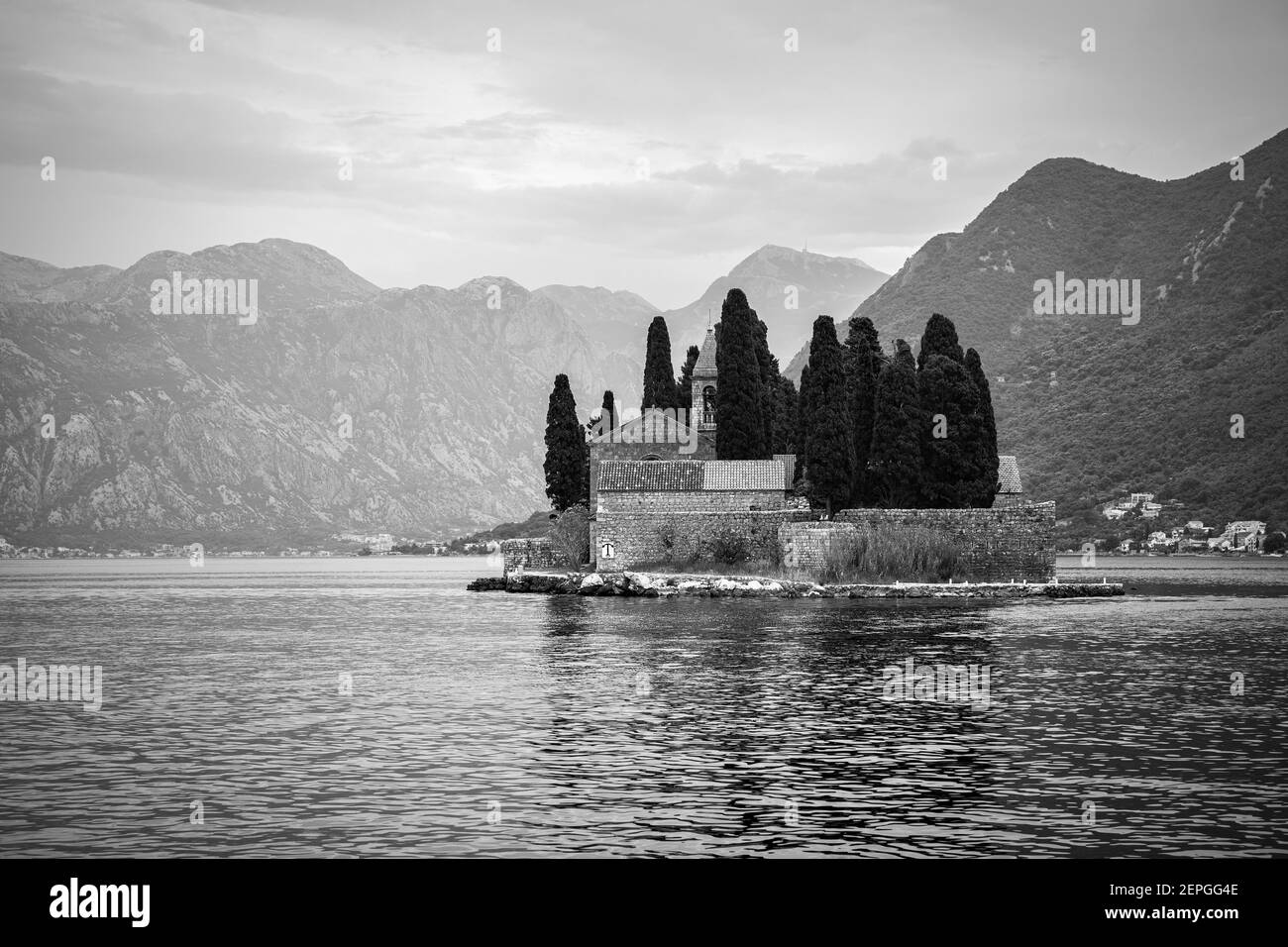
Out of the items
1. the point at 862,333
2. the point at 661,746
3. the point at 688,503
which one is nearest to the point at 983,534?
the point at 862,333

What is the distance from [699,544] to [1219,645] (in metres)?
28.0

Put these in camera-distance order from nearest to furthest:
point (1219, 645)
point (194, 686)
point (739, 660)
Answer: point (194, 686) < point (739, 660) < point (1219, 645)

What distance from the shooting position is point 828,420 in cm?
5528

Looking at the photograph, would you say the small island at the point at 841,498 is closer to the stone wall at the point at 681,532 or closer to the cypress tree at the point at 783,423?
the stone wall at the point at 681,532

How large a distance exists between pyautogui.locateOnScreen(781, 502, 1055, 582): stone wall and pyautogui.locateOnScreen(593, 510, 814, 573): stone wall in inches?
49.5

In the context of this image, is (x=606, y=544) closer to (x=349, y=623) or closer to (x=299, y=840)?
(x=349, y=623)

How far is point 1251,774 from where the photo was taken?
631 inches

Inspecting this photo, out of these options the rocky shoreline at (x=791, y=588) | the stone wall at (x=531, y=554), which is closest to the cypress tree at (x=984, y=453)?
the rocky shoreline at (x=791, y=588)

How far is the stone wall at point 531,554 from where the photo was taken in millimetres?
74000

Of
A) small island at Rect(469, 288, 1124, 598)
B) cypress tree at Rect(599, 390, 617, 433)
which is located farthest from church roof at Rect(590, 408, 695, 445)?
small island at Rect(469, 288, 1124, 598)

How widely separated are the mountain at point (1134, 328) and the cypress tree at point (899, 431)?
167 ft

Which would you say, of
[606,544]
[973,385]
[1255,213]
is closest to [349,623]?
[606,544]

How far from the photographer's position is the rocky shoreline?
5447cm

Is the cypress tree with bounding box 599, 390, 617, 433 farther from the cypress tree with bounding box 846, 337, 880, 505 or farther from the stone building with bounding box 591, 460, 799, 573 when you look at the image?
the cypress tree with bounding box 846, 337, 880, 505
